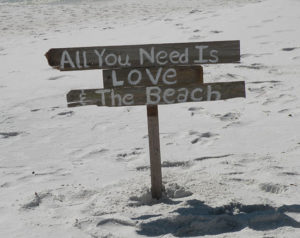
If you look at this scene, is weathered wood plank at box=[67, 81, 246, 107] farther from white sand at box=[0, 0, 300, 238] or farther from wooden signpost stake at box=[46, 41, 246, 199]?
white sand at box=[0, 0, 300, 238]

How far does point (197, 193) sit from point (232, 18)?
23.3 feet

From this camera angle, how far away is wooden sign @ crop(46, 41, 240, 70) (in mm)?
2924

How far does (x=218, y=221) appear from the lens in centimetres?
282

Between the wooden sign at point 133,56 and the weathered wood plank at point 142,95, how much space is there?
0.47 ft

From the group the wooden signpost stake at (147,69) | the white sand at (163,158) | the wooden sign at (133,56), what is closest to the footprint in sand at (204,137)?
the white sand at (163,158)

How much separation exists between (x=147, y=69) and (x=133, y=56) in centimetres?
11

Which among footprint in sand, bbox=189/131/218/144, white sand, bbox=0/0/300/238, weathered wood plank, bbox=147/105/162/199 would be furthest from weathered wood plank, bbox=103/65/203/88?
footprint in sand, bbox=189/131/218/144

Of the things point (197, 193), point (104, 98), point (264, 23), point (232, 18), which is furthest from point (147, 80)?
point (232, 18)

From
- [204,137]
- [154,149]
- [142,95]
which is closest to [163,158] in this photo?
[204,137]

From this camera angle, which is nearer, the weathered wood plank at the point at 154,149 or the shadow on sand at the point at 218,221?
the shadow on sand at the point at 218,221

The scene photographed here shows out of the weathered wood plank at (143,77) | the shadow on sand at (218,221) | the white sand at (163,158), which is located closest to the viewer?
the shadow on sand at (218,221)

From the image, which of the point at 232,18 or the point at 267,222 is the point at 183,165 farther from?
the point at 232,18

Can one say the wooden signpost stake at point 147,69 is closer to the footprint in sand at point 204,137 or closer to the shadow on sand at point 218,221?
the shadow on sand at point 218,221

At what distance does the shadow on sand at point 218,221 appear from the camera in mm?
2758
